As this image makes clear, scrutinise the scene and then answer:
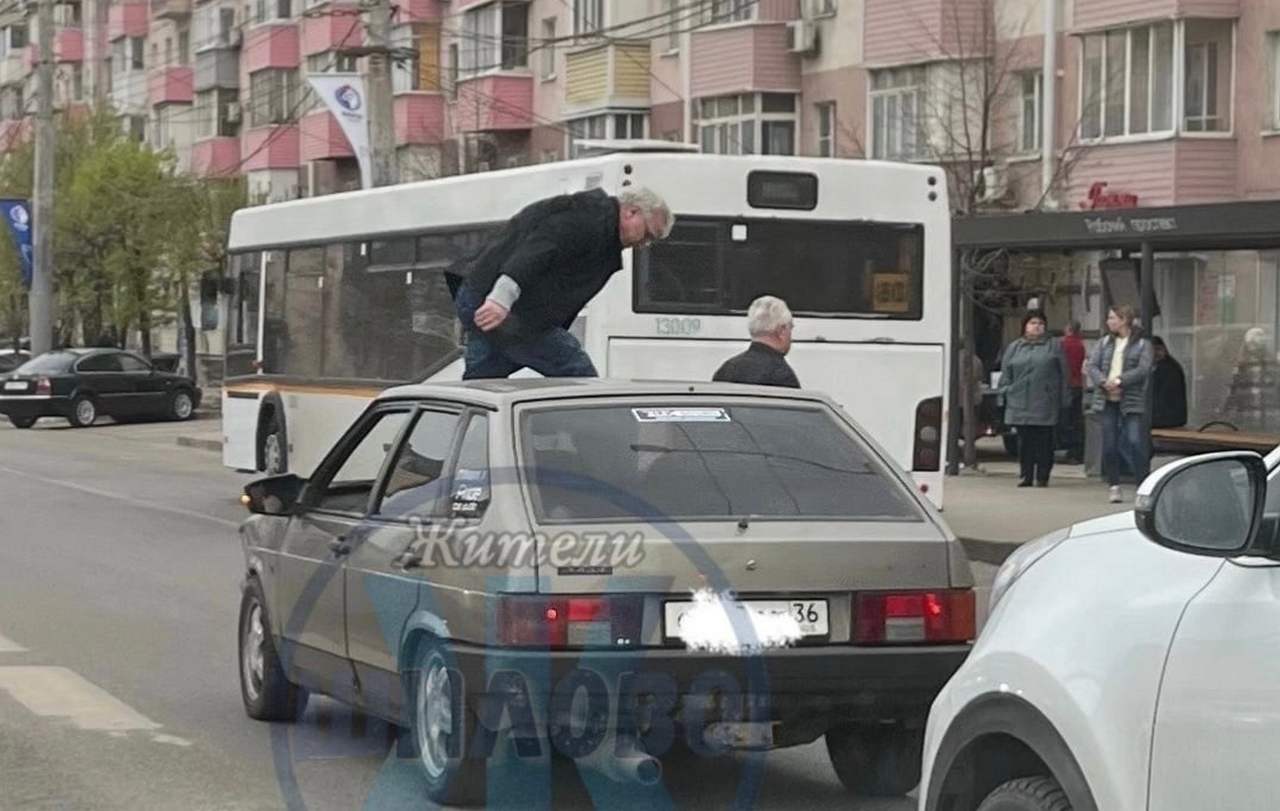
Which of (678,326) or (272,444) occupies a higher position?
(678,326)

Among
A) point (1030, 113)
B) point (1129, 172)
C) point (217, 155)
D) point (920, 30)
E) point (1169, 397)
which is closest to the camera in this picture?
point (1169, 397)

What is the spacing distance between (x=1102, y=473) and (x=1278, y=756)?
20266 millimetres

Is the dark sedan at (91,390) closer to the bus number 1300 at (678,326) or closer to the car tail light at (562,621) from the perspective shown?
the bus number 1300 at (678,326)

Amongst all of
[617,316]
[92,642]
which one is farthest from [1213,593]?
[617,316]

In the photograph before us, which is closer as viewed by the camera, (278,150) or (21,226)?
(21,226)

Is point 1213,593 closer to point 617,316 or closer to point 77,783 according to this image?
point 77,783

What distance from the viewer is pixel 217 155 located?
244 ft

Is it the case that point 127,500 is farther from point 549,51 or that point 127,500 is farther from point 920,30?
point 549,51

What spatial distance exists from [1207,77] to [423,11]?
2821 cm

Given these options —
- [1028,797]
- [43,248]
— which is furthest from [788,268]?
[43,248]

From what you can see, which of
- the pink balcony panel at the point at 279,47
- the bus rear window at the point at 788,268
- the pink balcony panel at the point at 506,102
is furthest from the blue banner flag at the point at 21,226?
the bus rear window at the point at 788,268

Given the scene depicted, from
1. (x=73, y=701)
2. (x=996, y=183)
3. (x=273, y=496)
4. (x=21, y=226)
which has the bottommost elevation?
(x=73, y=701)

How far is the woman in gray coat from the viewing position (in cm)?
2370

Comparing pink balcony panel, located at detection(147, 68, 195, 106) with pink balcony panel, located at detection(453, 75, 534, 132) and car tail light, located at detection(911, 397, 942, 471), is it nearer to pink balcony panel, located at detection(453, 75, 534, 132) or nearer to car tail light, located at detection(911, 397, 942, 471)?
pink balcony panel, located at detection(453, 75, 534, 132)
